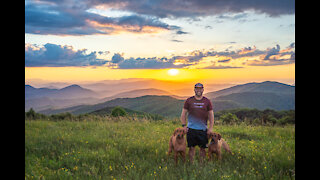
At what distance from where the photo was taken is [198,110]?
741 cm

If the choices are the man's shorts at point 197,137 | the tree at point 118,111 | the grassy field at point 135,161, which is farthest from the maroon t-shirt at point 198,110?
the tree at point 118,111

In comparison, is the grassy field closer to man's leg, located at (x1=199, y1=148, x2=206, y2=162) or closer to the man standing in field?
man's leg, located at (x1=199, y1=148, x2=206, y2=162)

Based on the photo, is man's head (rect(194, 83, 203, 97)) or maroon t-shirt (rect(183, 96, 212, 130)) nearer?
man's head (rect(194, 83, 203, 97))

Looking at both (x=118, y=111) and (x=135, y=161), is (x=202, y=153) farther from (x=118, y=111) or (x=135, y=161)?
(x=118, y=111)

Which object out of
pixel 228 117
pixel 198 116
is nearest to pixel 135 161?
pixel 198 116

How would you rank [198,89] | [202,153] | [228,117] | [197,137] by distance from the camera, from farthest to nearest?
1. [228,117]
2. [202,153]
3. [197,137]
4. [198,89]

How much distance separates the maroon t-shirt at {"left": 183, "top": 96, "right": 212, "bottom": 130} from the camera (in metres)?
7.41

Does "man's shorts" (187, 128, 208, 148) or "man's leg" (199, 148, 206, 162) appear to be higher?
"man's shorts" (187, 128, 208, 148)

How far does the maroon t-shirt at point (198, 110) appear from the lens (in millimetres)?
7406

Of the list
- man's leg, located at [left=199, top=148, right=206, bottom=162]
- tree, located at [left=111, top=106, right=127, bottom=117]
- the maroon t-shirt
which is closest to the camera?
the maroon t-shirt

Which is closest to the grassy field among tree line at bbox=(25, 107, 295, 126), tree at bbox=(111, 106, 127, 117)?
tree line at bbox=(25, 107, 295, 126)
